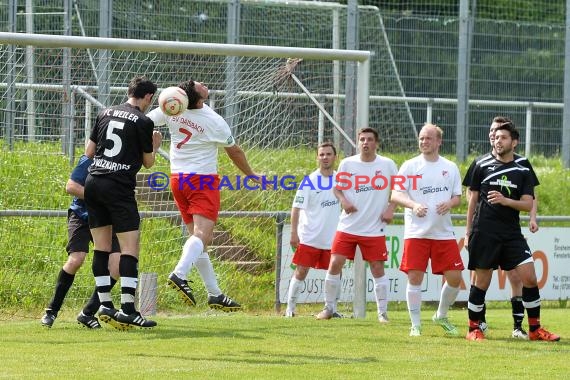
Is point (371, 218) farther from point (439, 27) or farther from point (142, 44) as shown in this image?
point (439, 27)

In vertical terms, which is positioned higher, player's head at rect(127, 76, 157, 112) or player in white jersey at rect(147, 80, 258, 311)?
player's head at rect(127, 76, 157, 112)

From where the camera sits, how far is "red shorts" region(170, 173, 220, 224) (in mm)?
11492

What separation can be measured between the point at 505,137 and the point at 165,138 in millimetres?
4998

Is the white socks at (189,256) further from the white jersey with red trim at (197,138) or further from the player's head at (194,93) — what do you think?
the player's head at (194,93)

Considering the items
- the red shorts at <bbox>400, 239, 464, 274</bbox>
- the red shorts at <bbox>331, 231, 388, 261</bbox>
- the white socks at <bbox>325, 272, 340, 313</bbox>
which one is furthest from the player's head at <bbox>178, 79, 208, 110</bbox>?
the white socks at <bbox>325, 272, 340, 313</bbox>

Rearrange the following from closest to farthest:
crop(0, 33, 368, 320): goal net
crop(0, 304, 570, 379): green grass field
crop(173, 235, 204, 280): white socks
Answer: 1. crop(0, 304, 570, 379): green grass field
2. crop(173, 235, 204, 280): white socks
3. crop(0, 33, 368, 320): goal net

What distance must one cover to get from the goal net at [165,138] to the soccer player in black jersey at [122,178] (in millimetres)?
1321

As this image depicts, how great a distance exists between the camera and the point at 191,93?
11.5m

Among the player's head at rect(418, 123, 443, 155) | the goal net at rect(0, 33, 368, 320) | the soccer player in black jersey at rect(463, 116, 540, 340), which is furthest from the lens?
the goal net at rect(0, 33, 368, 320)

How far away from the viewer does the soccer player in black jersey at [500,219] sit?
11297 mm

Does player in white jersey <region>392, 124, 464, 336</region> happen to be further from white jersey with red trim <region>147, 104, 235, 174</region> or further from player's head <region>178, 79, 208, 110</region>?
player's head <region>178, 79, 208, 110</region>

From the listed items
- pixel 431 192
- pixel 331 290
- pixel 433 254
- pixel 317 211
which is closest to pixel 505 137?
pixel 431 192

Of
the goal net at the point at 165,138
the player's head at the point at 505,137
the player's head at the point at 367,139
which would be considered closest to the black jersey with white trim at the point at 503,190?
the player's head at the point at 505,137

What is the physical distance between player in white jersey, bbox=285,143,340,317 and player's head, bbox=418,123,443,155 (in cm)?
259
